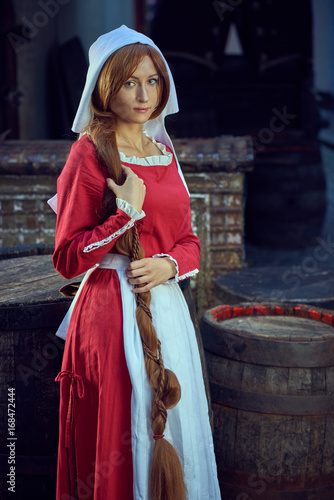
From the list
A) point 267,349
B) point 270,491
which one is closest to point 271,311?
point 267,349

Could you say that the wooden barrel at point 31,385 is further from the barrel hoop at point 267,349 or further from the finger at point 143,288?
the barrel hoop at point 267,349

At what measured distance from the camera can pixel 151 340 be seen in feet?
5.51

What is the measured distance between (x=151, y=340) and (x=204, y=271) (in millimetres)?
2256

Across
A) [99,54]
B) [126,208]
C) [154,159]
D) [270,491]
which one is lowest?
[270,491]

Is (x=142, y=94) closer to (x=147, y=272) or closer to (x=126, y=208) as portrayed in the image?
(x=126, y=208)

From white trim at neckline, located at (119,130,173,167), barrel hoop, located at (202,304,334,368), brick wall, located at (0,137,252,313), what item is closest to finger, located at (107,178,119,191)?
white trim at neckline, located at (119,130,173,167)

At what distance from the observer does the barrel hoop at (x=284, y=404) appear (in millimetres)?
2158

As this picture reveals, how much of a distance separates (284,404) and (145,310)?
2.54ft

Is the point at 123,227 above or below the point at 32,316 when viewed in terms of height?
above

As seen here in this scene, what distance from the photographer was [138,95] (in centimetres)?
172

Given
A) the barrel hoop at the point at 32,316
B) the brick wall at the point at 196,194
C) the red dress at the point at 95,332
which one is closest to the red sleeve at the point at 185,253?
the red dress at the point at 95,332

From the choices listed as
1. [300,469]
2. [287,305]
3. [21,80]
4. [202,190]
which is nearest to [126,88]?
[287,305]

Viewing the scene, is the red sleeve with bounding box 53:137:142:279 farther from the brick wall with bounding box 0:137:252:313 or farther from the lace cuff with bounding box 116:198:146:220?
the brick wall with bounding box 0:137:252:313

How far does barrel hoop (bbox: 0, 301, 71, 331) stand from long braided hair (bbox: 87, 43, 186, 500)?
0.42 m
